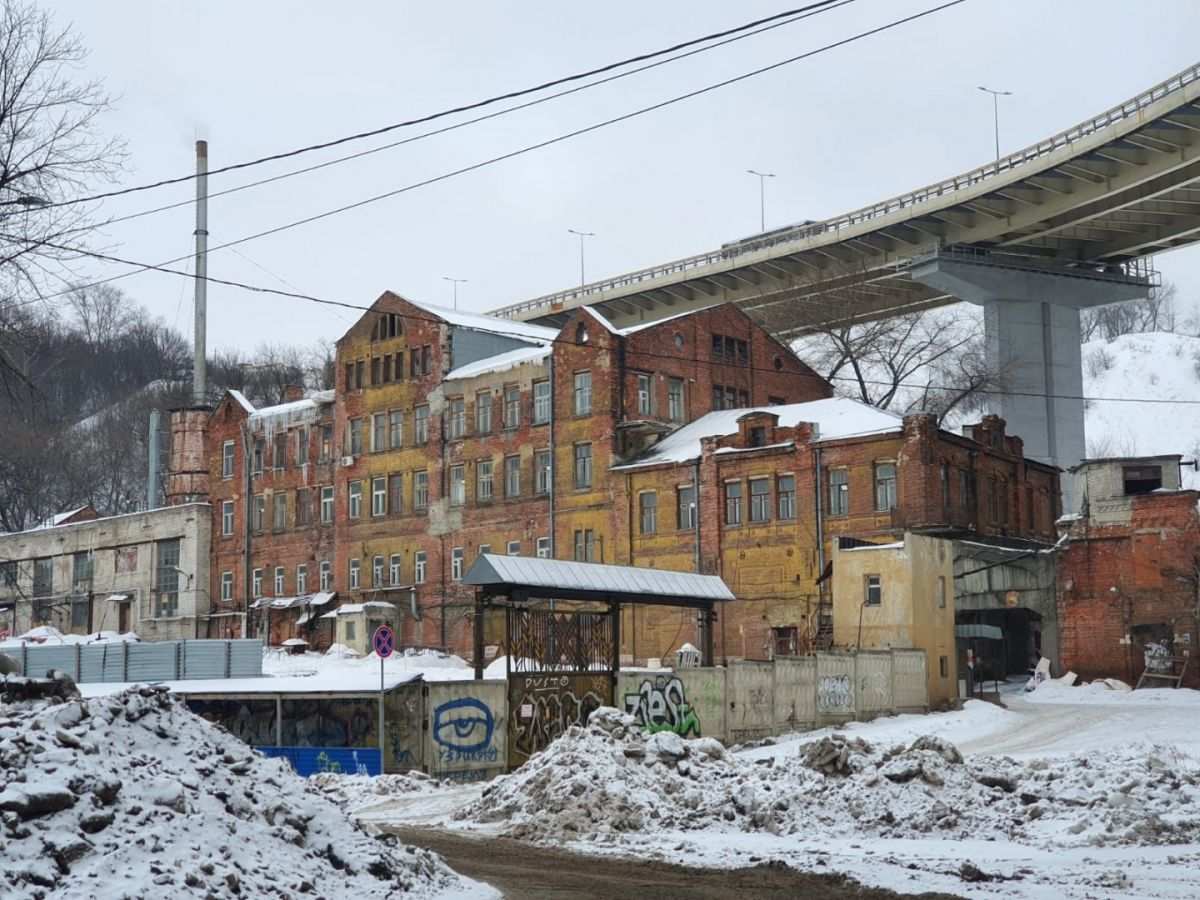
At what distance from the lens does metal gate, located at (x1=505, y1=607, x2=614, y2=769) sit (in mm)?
34500

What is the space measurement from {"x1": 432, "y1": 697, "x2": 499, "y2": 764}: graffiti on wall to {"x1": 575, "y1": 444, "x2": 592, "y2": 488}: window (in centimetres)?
2864

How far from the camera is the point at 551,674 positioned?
117 feet

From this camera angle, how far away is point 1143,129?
6366cm

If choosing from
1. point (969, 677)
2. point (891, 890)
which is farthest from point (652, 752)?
point (969, 677)

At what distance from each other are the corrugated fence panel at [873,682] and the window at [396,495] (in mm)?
31321

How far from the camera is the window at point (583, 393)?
62.2 metres

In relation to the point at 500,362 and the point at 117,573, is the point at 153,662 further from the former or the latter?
the point at 117,573

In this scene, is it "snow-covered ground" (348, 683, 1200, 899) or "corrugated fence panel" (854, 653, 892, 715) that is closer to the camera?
"snow-covered ground" (348, 683, 1200, 899)

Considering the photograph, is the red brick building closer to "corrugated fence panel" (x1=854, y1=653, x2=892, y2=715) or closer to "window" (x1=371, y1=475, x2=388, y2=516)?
"corrugated fence panel" (x1=854, y1=653, x2=892, y2=715)

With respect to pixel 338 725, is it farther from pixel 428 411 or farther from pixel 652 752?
pixel 428 411

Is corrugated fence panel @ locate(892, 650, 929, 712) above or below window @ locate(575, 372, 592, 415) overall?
below

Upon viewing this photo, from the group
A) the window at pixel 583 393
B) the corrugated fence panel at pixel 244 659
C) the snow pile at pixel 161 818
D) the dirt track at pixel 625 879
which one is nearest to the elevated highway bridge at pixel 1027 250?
the window at pixel 583 393

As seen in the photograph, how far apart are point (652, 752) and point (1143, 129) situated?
47107 millimetres

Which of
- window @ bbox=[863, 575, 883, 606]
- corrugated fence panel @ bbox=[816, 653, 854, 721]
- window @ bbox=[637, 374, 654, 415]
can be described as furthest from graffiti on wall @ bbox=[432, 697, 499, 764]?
window @ bbox=[637, 374, 654, 415]
